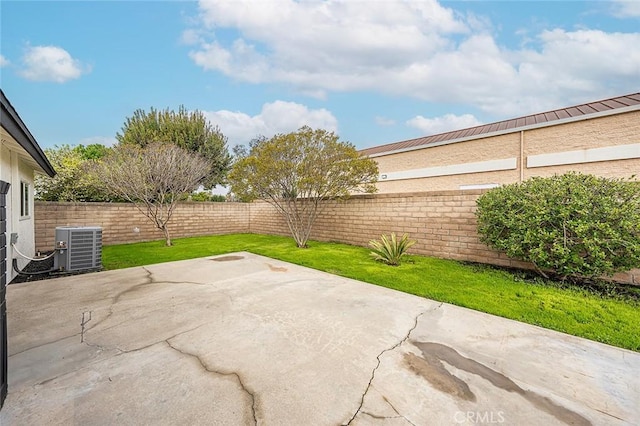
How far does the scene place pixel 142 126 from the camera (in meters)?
15.2

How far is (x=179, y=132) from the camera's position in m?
15.6

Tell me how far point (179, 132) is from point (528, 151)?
17464 millimetres

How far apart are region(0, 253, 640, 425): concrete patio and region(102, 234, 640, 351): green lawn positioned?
38cm

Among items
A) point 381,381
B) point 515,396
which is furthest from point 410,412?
point 515,396

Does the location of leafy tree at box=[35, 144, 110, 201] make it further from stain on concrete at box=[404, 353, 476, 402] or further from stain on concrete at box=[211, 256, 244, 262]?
stain on concrete at box=[404, 353, 476, 402]

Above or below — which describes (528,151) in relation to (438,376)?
above

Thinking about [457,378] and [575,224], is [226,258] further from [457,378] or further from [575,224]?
[575,224]

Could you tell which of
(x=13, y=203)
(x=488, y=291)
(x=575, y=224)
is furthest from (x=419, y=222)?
(x=13, y=203)

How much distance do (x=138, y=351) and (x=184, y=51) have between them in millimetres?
11109

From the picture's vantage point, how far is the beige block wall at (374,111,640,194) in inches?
288

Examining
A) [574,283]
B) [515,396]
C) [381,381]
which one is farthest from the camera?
[574,283]

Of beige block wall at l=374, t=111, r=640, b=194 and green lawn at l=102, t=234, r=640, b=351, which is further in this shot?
beige block wall at l=374, t=111, r=640, b=194

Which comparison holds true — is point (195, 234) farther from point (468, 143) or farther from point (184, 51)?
point (468, 143)

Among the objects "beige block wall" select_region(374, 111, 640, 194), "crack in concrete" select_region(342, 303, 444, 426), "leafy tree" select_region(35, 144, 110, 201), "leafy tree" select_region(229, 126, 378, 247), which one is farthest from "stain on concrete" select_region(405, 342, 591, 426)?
"leafy tree" select_region(35, 144, 110, 201)
